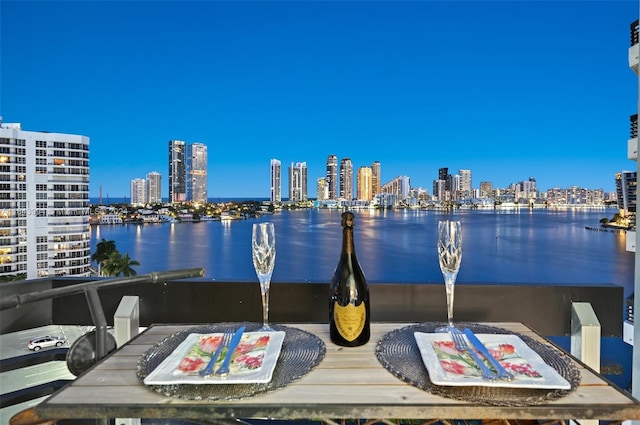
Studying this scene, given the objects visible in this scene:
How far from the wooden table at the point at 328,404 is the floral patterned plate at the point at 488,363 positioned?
0.16 feet

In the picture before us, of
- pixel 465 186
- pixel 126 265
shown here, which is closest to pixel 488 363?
pixel 465 186

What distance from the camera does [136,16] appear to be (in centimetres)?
1315

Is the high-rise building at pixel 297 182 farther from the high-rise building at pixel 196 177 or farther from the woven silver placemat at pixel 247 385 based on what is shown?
the woven silver placemat at pixel 247 385

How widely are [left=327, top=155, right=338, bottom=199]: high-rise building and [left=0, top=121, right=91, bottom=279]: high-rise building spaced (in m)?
7.60

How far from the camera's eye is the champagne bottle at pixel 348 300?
A: 970 mm

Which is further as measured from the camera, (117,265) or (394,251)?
(394,251)

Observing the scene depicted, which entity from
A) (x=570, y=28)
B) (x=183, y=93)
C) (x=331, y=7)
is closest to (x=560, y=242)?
(x=570, y=28)

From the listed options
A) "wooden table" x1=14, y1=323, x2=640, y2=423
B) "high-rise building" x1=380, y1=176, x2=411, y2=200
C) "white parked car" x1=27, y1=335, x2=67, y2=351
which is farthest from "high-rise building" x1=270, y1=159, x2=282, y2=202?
"wooden table" x1=14, y1=323, x2=640, y2=423

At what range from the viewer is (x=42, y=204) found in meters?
11.5

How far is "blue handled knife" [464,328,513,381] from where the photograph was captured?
73 cm

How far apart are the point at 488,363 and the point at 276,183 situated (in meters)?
10.5

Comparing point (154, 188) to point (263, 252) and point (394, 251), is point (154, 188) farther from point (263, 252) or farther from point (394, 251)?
point (263, 252)

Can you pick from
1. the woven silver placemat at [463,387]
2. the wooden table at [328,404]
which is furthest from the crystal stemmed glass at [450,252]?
the wooden table at [328,404]

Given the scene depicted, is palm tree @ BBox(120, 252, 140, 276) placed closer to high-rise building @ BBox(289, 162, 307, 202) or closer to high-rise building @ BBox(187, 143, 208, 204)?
high-rise building @ BBox(187, 143, 208, 204)
